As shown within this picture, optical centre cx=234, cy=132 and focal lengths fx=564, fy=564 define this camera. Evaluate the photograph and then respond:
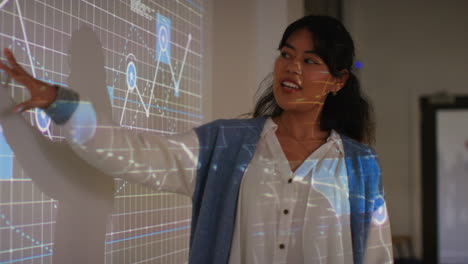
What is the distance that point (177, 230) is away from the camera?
1.44m

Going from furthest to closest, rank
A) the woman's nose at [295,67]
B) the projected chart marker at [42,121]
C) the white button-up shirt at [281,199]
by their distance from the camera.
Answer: the woman's nose at [295,67], the white button-up shirt at [281,199], the projected chart marker at [42,121]

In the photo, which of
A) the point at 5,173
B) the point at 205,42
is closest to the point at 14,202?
the point at 5,173

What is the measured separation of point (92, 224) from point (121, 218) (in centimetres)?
10

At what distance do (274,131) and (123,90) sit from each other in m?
0.35

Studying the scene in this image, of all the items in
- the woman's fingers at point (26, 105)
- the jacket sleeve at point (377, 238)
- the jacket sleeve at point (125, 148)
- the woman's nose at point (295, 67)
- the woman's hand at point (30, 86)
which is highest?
the woman's nose at point (295, 67)

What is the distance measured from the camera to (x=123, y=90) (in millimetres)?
1151

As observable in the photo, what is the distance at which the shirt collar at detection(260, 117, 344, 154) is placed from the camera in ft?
4.09

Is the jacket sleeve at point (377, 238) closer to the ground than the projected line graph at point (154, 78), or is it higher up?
closer to the ground

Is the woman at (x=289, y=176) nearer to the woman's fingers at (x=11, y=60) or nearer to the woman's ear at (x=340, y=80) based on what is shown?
the woman's ear at (x=340, y=80)

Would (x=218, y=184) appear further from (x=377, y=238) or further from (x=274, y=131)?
(x=377, y=238)

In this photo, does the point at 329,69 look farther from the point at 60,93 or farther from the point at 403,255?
the point at 403,255

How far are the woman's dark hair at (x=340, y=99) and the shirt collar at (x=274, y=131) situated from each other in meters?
0.04

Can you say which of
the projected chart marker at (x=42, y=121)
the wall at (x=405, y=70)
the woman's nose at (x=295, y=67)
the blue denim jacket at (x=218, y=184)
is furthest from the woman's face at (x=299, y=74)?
the wall at (x=405, y=70)

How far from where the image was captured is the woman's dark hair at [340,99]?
4.10 feet
